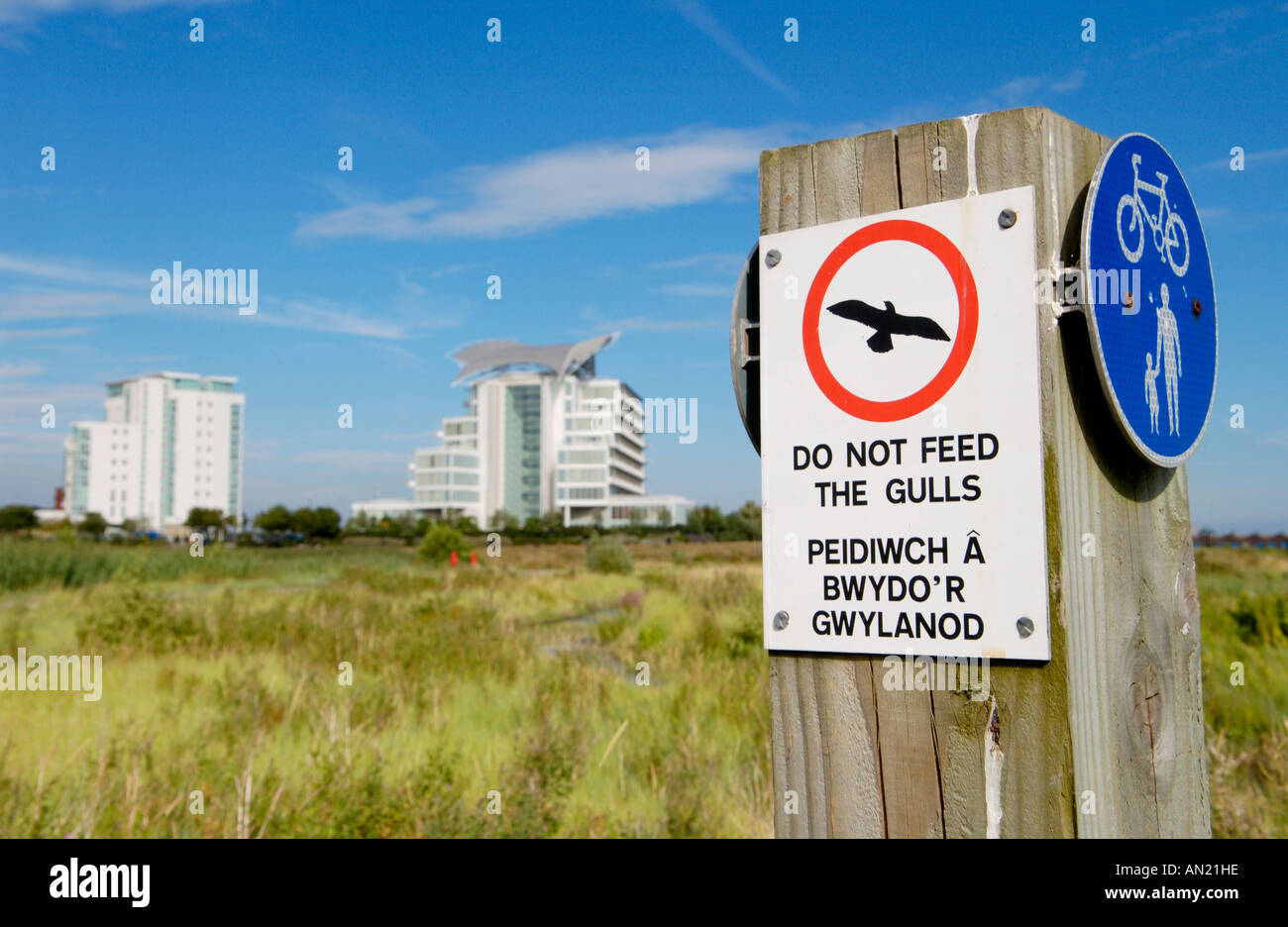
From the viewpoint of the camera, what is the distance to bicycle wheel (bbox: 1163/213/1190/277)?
1532 mm

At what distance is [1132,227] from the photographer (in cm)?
140

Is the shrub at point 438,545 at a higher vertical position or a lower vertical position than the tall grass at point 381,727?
higher

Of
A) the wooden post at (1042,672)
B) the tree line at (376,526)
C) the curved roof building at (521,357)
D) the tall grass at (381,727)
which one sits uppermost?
the curved roof building at (521,357)

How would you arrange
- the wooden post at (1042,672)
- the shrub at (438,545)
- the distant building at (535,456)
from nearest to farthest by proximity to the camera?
the wooden post at (1042,672), the shrub at (438,545), the distant building at (535,456)

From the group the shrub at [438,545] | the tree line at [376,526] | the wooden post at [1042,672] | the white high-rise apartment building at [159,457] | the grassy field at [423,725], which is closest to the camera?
the wooden post at [1042,672]

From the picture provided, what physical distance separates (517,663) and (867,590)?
7384 millimetres

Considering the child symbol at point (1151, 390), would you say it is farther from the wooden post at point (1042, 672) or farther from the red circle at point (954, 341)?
the red circle at point (954, 341)

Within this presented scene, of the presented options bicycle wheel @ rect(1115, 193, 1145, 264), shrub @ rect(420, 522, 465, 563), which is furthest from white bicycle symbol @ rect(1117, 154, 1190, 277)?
shrub @ rect(420, 522, 465, 563)

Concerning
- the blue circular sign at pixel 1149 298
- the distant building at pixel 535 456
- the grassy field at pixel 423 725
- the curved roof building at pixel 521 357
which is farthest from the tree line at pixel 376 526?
the blue circular sign at pixel 1149 298

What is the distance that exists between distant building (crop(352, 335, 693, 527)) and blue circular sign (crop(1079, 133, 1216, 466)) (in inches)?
3939

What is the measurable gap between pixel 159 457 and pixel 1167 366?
154280mm

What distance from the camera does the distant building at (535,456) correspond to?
10781cm

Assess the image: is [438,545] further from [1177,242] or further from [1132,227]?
[1132,227]

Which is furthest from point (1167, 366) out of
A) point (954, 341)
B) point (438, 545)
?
point (438, 545)
